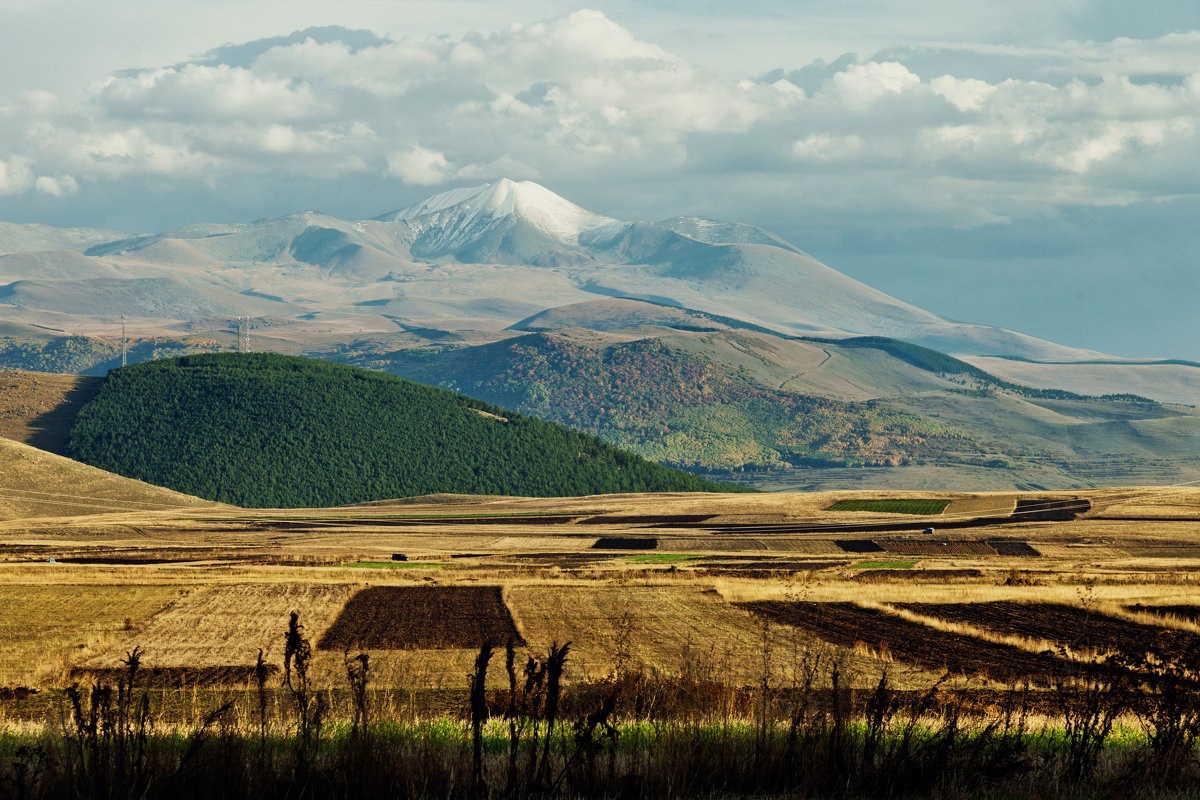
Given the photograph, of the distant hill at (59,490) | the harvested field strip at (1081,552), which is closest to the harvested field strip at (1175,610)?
the harvested field strip at (1081,552)

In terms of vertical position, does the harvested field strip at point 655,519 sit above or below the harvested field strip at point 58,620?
below

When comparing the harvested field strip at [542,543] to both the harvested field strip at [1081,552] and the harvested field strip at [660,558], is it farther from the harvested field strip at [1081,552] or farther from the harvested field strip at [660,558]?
the harvested field strip at [1081,552]

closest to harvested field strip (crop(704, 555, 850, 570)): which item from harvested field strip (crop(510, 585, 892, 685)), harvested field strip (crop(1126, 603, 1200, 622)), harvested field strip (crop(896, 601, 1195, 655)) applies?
harvested field strip (crop(510, 585, 892, 685))

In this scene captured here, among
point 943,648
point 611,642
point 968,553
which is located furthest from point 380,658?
point 968,553

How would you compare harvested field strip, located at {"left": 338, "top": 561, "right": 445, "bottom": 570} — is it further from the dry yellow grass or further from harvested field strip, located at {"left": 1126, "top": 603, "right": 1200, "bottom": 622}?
harvested field strip, located at {"left": 1126, "top": 603, "right": 1200, "bottom": 622}

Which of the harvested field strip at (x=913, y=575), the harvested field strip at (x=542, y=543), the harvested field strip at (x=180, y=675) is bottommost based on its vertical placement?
the harvested field strip at (x=542, y=543)

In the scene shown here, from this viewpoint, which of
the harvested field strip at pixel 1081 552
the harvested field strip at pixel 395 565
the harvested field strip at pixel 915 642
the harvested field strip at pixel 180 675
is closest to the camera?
the harvested field strip at pixel 180 675

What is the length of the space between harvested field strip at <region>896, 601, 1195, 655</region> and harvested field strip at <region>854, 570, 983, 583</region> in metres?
18.1

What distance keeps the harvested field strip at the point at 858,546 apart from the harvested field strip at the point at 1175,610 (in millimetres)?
54836

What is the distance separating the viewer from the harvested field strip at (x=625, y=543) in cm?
11506

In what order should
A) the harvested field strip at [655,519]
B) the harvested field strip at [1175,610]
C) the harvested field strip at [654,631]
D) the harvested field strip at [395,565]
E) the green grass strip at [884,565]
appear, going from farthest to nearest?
the harvested field strip at [655,519] → the harvested field strip at [395,565] → the green grass strip at [884,565] → the harvested field strip at [1175,610] → the harvested field strip at [654,631]

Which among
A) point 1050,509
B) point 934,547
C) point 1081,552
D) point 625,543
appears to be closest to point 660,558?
point 625,543

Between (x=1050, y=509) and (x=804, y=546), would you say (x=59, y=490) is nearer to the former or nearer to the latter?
(x=804, y=546)

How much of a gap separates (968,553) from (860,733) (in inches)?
3639
